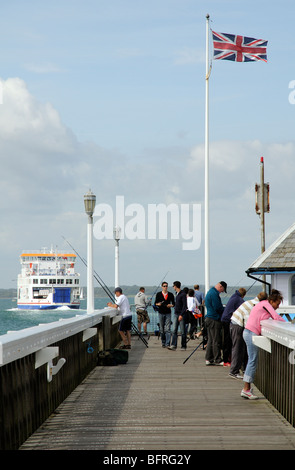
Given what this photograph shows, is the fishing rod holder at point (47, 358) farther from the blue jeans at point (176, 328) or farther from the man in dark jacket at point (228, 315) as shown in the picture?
the blue jeans at point (176, 328)

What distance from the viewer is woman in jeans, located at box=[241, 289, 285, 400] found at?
12.3 metres

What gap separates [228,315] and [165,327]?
7.09 m

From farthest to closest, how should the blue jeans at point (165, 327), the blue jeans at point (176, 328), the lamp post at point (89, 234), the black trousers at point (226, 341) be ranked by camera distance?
the blue jeans at point (165, 327), the blue jeans at point (176, 328), the lamp post at point (89, 234), the black trousers at point (226, 341)

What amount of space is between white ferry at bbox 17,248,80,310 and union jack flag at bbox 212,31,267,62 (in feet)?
437

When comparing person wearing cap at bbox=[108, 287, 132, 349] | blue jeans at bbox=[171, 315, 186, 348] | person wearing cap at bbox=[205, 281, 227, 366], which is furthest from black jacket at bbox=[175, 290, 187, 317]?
person wearing cap at bbox=[205, 281, 227, 366]

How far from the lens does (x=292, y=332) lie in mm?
9602

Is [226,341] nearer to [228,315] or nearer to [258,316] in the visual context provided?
[228,315]

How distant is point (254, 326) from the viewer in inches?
495

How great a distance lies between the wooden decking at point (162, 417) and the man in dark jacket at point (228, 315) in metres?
1.40

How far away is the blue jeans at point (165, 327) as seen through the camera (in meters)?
23.4

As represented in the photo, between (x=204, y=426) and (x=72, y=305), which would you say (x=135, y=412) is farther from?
(x=72, y=305)

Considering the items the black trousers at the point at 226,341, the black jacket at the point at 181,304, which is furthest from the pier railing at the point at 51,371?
the black jacket at the point at 181,304

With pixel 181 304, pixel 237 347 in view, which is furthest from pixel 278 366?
pixel 181 304
